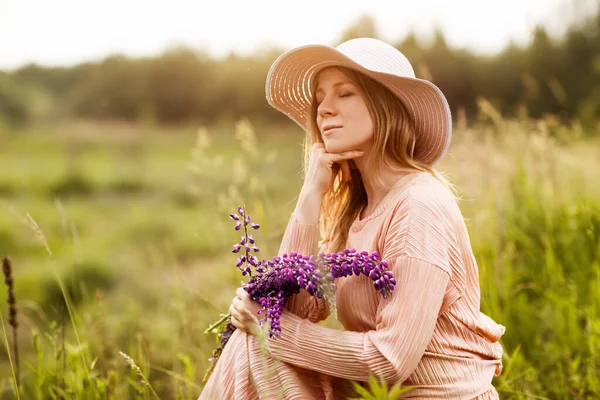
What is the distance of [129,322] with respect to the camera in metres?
4.39

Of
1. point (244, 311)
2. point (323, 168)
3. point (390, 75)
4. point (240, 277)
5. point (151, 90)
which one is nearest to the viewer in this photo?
point (244, 311)

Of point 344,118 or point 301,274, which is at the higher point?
point 344,118

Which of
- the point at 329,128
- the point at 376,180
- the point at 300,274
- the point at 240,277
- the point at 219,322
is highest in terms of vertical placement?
the point at 329,128

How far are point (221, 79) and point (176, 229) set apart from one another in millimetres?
14989

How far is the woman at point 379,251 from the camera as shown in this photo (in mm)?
1857

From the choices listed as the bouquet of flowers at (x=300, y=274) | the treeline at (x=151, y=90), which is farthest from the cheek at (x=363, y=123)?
the treeline at (x=151, y=90)

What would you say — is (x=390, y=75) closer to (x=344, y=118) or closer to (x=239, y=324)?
(x=344, y=118)

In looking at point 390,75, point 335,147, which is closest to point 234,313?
point 335,147

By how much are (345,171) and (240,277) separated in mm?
1633

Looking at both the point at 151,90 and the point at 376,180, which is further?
the point at 151,90

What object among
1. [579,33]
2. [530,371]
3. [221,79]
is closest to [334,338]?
[530,371]

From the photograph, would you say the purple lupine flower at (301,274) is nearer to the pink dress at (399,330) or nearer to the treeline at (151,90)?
the pink dress at (399,330)

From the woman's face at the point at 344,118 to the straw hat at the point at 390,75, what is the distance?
8 cm

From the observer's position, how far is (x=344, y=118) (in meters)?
2.17
